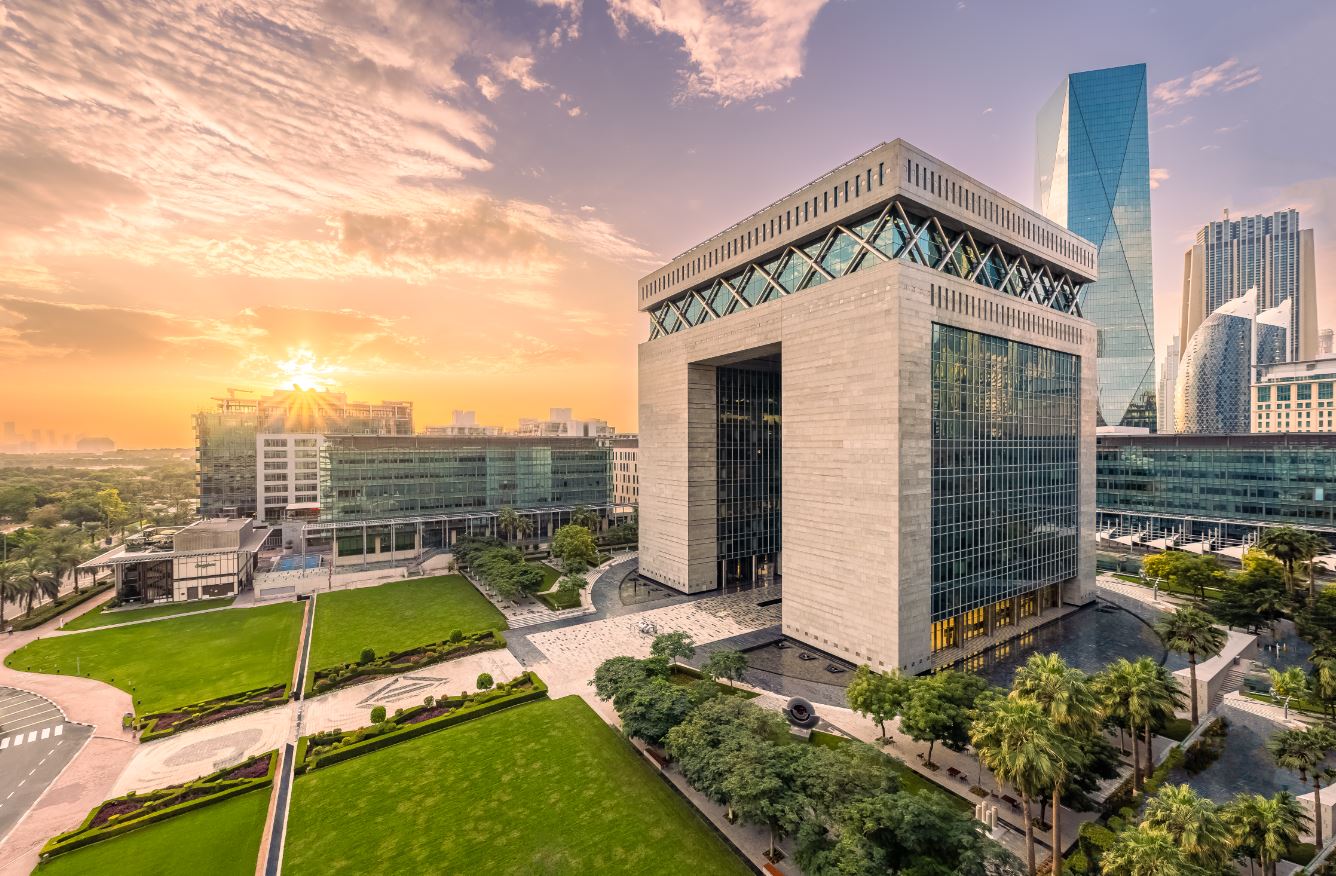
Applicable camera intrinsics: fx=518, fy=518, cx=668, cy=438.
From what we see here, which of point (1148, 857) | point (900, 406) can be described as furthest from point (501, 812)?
point (900, 406)

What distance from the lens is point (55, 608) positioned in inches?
2411

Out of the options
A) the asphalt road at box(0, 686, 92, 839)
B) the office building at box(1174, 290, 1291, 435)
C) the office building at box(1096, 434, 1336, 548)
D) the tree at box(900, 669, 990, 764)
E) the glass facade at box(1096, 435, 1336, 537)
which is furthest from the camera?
the office building at box(1174, 290, 1291, 435)

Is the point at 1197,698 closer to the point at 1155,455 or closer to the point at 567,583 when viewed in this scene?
the point at 567,583

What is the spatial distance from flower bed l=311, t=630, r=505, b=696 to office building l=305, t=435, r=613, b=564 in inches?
1675

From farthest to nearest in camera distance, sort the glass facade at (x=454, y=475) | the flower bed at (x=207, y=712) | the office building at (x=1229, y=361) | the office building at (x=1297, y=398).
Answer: the office building at (x=1229, y=361), the office building at (x=1297, y=398), the glass facade at (x=454, y=475), the flower bed at (x=207, y=712)

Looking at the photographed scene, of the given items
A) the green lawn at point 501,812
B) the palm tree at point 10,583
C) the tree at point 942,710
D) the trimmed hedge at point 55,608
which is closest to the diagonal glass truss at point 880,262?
the tree at point 942,710

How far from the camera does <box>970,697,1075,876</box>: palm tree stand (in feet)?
65.6

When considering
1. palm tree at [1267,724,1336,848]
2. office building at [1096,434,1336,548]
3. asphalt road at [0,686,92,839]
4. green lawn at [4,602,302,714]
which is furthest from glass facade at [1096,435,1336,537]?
asphalt road at [0,686,92,839]

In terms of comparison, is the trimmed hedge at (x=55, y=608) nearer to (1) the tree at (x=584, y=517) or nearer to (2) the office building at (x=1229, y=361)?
(1) the tree at (x=584, y=517)

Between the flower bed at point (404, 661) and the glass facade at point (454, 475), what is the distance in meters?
44.3

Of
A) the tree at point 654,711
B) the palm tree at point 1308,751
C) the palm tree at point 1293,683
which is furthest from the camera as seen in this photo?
the palm tree at point 1293,683

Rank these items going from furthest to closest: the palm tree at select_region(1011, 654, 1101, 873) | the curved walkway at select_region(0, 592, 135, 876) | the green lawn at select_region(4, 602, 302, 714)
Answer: the green lawn at select_region(4, 602, 302, 714) < the curved walkway at select_region(0, 592, 135, 876) < the palm tree at select_region(1011, 654, 1101, 873)

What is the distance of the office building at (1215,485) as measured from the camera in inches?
2945

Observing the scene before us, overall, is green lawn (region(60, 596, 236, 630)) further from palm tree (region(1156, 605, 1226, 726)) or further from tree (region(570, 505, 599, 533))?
palm tree (region(1156, 605, 1226, 726))
